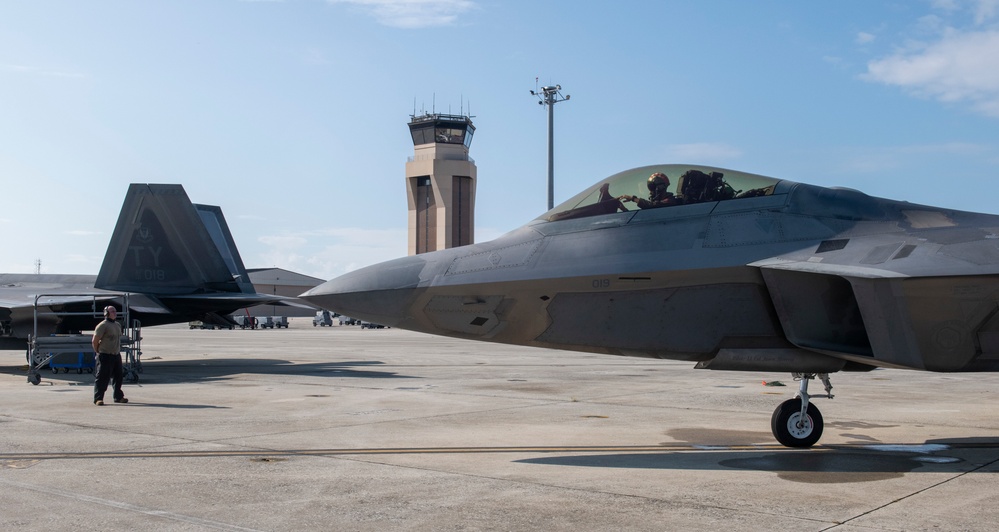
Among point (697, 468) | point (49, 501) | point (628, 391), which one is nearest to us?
point (49, 501)

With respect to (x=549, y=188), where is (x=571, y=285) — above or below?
below

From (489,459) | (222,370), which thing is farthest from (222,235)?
(489,459)

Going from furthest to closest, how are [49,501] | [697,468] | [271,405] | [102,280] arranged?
1. [102,280]
2. [271,405]
3. [697,468]
4. [49,501]

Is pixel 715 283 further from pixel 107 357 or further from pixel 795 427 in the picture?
pixel 107 357

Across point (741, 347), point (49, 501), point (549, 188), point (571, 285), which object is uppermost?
point (549, 188)

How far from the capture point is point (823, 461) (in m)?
8.47

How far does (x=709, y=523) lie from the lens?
578 cm

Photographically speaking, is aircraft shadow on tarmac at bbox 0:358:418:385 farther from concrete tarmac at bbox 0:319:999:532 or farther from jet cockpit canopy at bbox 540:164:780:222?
jet cockpit canopy at bbox 540:164:780:222

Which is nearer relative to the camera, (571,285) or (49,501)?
(49,501)

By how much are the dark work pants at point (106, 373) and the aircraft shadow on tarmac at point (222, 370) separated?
4342 mm

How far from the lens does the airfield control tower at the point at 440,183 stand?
101750mm

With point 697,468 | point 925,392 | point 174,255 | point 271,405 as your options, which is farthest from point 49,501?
point 174,255

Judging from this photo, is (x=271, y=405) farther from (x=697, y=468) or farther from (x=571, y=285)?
(x=697, y=468)

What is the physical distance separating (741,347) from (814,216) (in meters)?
1.60
